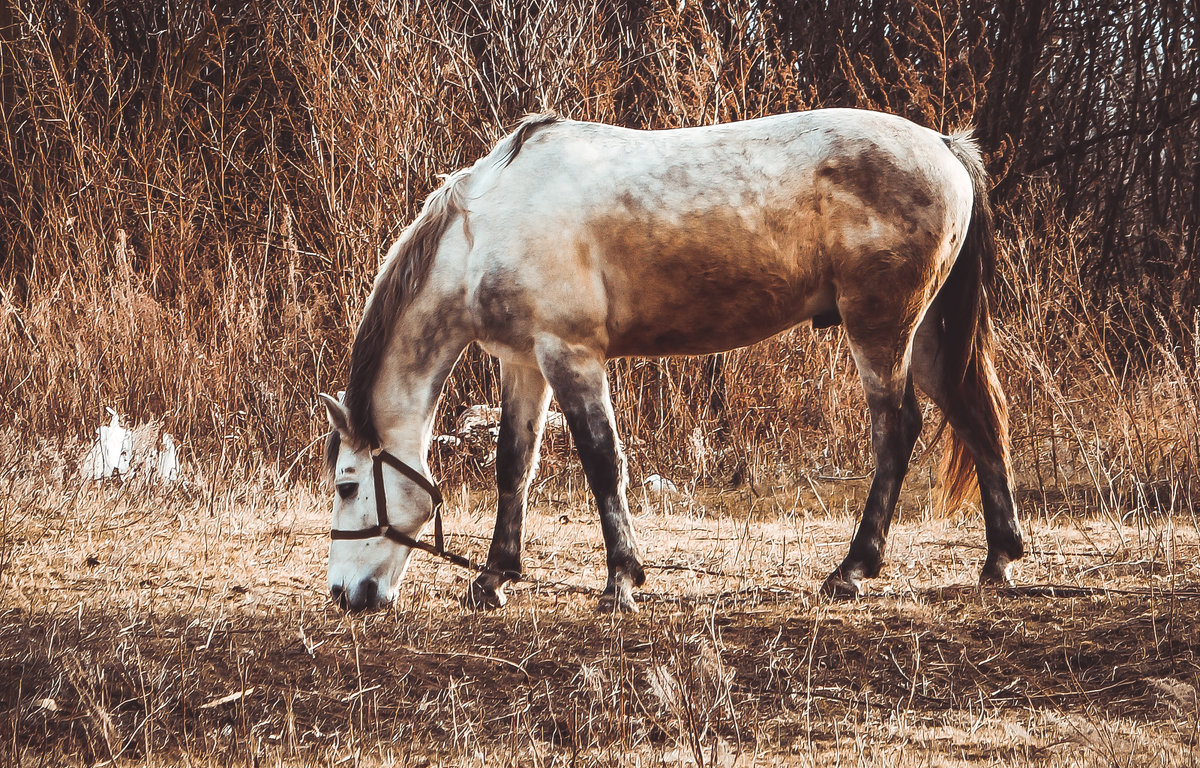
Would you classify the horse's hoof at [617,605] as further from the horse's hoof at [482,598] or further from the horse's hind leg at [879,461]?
the horse's hind leg at [879,461]

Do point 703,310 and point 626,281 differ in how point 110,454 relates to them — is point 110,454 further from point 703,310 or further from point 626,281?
point 703,310

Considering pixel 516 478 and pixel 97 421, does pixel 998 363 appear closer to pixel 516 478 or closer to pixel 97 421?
pixel 516 478

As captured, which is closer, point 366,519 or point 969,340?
point 366,519

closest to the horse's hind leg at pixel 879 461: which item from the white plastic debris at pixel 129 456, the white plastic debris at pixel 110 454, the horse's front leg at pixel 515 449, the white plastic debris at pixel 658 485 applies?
the horse's front leg at pixel 515 449

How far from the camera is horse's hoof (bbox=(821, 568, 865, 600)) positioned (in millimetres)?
3900

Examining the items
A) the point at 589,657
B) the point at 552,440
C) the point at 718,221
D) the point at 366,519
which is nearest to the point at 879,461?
the point at 718,221

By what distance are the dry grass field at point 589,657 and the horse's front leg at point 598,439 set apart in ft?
0.47

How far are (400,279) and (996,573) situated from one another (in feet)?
7.85

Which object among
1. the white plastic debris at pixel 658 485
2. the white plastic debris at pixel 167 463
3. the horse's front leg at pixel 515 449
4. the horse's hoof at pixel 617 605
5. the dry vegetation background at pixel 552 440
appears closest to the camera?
the dry vegetation background at pixel 552 440

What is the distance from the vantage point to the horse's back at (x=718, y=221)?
12.7 ft

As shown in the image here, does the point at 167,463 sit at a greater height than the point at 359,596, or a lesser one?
greater

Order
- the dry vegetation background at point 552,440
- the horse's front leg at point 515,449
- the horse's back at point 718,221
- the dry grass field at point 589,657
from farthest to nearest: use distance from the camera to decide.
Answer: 1. the horse's front leg at point 515,449
2. the horse's back at point 718,221
3. the dry vegetation background at point 552,440
4. the dry grass field at point 589,657

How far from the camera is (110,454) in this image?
238 inches

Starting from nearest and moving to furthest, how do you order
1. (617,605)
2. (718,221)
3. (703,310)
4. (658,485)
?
(617,605)
(718,221)
(703,310)
(658,485)
